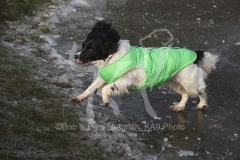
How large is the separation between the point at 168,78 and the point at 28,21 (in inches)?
146

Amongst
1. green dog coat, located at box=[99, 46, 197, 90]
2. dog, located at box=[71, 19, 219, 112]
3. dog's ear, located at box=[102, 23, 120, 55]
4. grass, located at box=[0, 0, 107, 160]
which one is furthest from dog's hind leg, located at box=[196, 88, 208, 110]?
grass, located at box=[0, 0, 107, 160]

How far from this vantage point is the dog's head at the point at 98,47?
5121mm

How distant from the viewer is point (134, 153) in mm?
4605

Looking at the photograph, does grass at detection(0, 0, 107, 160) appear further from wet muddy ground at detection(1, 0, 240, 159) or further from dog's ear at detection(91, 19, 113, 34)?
dog's ear at detection(91, 19, 113, 34)

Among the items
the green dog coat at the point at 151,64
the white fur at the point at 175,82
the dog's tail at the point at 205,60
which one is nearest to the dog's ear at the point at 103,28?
the white fur at the point at 175,82

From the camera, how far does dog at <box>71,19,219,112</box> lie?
5.15m

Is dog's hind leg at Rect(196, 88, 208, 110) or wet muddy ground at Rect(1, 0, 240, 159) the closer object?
wet muddy ground at Rect(1, 0, 240, 159)

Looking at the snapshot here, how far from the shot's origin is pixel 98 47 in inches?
202

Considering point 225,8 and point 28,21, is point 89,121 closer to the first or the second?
point 28,21

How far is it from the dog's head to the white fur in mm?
83

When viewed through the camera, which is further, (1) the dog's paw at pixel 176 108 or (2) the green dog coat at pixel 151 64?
(1) the dog's paw at pixel 176 108

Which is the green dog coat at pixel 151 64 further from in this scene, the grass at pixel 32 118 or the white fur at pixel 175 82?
the grass at pixel 32 118

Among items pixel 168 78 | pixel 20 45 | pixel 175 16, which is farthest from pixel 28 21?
pixel 168 78

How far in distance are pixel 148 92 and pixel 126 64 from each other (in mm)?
1102
